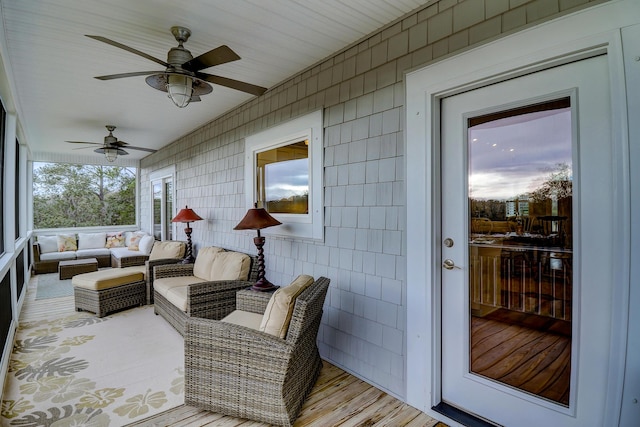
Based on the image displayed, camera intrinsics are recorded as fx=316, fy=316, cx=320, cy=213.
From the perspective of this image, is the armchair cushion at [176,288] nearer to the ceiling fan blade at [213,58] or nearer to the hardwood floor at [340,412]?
the hardwood floor at [340,412]

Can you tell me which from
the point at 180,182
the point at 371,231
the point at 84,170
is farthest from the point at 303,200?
the point at 84,170

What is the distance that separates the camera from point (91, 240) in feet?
26.3

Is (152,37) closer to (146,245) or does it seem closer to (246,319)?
(246,319)

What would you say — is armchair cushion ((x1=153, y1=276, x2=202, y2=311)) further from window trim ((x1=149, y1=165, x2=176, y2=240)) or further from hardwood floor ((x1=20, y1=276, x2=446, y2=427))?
window trim ((x1=149, y1=165, x2=176, y2=240))

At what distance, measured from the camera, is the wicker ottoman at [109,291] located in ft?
13.5

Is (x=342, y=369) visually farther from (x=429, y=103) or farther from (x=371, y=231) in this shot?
(x=429, y=103)

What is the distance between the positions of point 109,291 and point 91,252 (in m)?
4.39

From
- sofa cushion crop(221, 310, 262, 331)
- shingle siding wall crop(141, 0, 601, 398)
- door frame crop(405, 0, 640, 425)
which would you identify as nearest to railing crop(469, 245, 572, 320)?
door frame crop(405, 0, 640, 425)

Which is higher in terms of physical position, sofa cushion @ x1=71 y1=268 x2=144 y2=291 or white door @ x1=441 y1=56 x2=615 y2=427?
white door @ x1=441 y1=56 x2=615 y2=427

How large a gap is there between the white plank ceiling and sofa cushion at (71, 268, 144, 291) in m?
2.32

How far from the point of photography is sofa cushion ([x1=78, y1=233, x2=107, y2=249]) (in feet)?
26.0

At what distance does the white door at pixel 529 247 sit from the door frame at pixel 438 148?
8cm

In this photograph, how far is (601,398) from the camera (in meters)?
1.59

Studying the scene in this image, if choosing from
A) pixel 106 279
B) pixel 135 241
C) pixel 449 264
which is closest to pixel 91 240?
pixel 135 241
